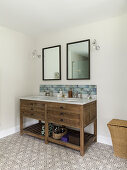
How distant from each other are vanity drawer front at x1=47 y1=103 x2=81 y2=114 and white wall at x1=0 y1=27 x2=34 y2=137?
1041mm

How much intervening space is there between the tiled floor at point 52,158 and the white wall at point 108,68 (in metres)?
0.46

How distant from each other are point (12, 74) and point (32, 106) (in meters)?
0.90

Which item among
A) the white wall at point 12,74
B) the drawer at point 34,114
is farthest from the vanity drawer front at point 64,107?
the white wall at point 12,74

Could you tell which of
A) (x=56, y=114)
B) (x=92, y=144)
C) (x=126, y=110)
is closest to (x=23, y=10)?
(x=56, y=114)

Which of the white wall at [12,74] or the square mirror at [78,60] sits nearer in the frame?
the square mirror at [78,60]

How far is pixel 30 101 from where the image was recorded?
2652 mm

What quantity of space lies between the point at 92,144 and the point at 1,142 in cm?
173

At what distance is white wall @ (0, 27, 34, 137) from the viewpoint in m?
2.74

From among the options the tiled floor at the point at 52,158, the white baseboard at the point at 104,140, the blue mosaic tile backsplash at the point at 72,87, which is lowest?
the tiled floor at the point at 52,158

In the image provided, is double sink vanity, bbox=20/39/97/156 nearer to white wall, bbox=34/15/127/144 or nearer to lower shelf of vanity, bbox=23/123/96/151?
lower shelf of vanity, bbox=23/123/96/151

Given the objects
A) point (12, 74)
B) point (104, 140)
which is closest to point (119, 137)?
point (104, 140)

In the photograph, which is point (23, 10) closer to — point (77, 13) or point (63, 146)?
point (77, 13)

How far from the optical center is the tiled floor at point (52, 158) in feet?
5.85

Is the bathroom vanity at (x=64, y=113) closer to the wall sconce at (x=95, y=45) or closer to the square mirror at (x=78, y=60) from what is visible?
the square mirror at (x=78, y=60)
